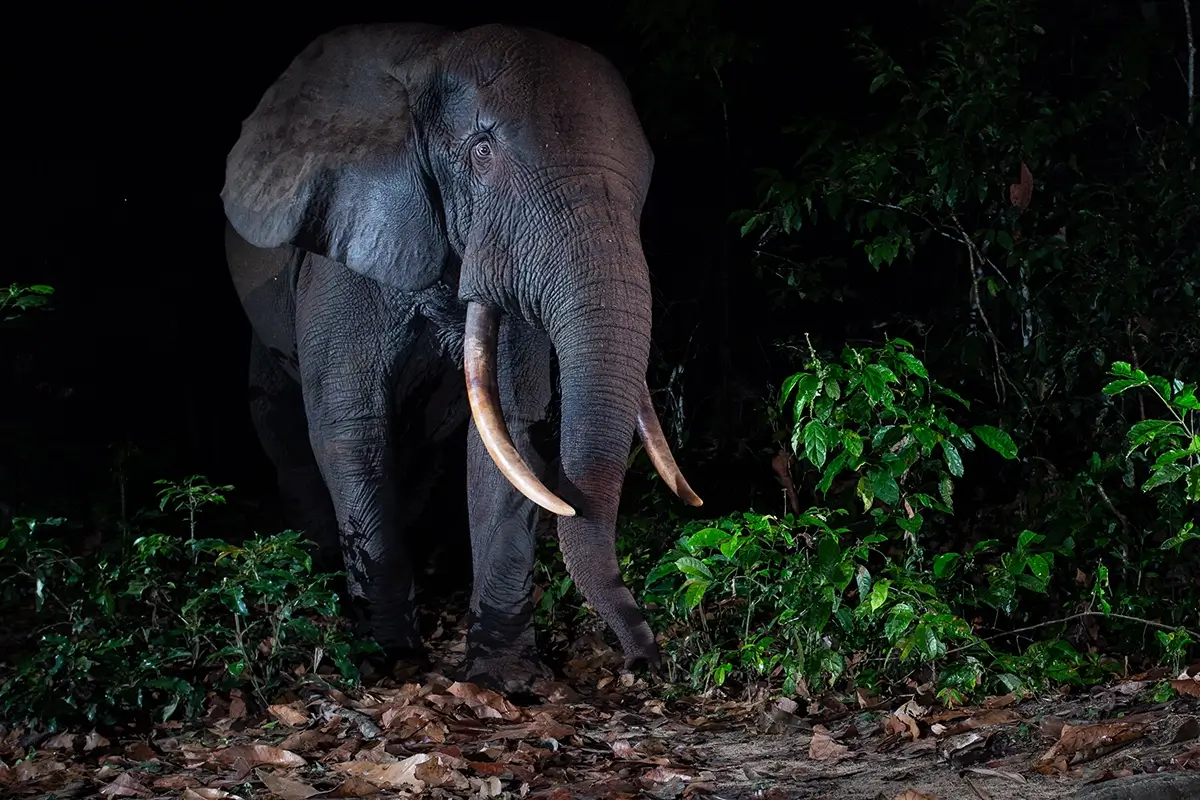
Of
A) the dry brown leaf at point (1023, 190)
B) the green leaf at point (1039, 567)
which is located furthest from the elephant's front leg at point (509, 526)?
the dry brown leaf at point (1023, 190)

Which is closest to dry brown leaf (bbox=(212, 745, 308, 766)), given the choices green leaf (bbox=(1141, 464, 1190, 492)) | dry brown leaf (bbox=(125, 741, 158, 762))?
dry brown leaf (bbox=(125, 741, 158, 762))

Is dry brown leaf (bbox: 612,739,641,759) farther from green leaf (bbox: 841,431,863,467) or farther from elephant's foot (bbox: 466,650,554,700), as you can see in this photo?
green leaf (bbox: 841,431,863,467)

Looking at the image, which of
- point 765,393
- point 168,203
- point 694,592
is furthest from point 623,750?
point 168,203

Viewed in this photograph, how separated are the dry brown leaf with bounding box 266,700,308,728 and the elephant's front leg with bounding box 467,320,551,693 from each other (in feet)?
3.60

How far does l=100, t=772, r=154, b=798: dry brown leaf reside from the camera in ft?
14.8

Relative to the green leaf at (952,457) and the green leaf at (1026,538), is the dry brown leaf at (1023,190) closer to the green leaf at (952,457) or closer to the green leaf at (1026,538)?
the green leaf at (952,457)

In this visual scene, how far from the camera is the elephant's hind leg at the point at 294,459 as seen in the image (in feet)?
28.7

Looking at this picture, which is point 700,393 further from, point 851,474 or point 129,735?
point 129,735

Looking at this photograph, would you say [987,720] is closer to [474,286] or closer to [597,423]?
[597,423]

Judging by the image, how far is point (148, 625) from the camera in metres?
5.77

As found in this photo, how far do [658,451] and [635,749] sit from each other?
4.90ft

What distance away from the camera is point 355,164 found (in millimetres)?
6211

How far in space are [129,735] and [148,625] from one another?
638 millimetres

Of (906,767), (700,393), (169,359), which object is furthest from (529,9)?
(906,767)
